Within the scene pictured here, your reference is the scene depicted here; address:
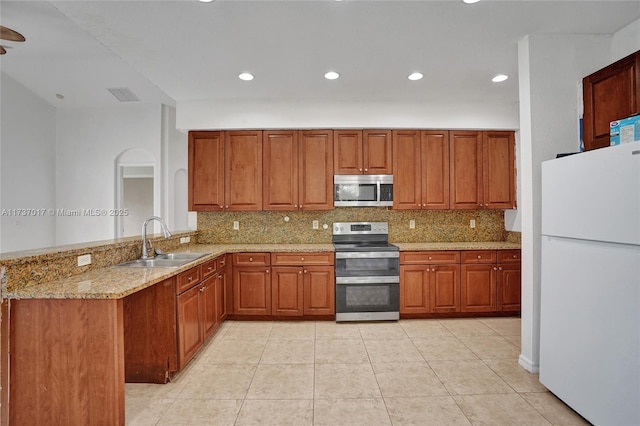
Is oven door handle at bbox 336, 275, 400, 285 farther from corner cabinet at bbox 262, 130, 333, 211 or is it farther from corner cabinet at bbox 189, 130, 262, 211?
corner cabinet at bbox 189, 130, 262, 211

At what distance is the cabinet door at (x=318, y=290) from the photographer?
3.93m

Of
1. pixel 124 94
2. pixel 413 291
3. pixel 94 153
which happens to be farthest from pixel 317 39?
pixel 94 153

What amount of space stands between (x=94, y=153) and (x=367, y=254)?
5.68 meters

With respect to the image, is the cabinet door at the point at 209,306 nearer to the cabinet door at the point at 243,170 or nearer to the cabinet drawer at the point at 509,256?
the cabinet door at the point at 243,170

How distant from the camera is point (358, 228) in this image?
4445 millimetres

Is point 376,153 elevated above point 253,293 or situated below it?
above

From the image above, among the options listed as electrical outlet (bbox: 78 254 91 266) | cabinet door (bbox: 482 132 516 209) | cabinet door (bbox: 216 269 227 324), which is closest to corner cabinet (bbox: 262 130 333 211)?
cabinet door (bbox: 216 269 227 324)

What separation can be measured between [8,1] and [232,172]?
9.14 ft

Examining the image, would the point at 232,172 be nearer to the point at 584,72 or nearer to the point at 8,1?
the point at 8,1

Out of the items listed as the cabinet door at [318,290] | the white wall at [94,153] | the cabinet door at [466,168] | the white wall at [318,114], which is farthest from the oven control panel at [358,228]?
the white wall at [94,153]

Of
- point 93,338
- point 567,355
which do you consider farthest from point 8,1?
point 567,355

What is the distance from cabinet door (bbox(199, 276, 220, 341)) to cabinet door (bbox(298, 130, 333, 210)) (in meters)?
1.49

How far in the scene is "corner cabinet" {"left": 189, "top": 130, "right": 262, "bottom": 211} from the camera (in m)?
4.21

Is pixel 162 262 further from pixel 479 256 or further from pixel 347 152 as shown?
pixel 479 256
